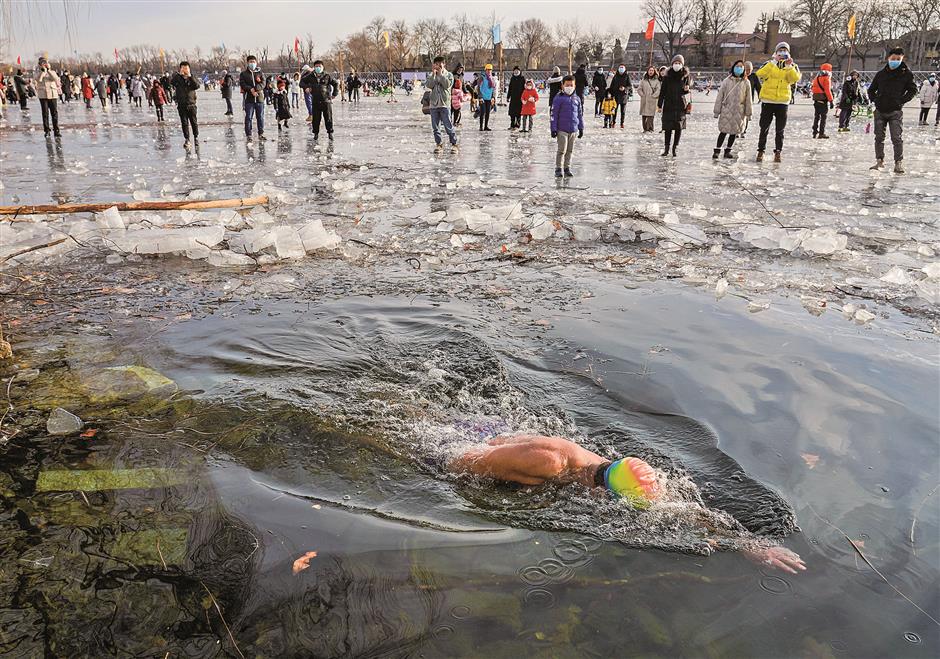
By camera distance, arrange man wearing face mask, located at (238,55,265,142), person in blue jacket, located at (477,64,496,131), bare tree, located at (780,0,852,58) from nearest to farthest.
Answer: man wearing face mask, located at (238,55,265,142)
person in blue jacket, located at (477,64,496,131)
bare tree, located at (780,0,852,58)

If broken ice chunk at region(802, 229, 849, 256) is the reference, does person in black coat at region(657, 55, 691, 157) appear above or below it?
above

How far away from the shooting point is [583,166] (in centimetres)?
1180

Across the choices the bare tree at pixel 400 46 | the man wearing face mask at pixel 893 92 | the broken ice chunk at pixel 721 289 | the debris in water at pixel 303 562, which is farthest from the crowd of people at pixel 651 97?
the bare tree at pixel 400 46

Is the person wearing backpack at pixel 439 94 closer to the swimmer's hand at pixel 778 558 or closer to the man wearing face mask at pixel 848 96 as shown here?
the swimmer's hand at pixel 778 558

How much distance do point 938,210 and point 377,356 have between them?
7261 millimetres

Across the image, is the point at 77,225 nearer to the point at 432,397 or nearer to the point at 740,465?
the point at 432,397

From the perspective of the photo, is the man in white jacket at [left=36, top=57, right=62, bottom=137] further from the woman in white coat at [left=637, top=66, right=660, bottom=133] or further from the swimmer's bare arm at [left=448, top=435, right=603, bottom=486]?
the swimmer's bare arm at [left=448, top=435, right=603, bottom=486]

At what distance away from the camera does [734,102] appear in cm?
1199

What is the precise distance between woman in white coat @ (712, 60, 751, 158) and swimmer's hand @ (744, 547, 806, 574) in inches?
453

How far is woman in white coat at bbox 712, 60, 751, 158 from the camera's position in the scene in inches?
471

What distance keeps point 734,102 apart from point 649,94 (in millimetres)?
5662

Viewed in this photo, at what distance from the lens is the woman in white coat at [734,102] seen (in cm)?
1197

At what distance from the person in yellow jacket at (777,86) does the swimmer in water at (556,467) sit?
1046cm

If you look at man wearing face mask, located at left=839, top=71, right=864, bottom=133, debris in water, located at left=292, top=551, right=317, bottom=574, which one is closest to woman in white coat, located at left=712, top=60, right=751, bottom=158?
man wearing face mask, located at left=839, top=71, right=864, bottom=133
